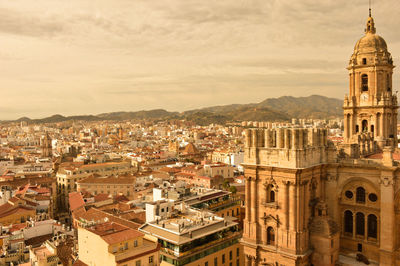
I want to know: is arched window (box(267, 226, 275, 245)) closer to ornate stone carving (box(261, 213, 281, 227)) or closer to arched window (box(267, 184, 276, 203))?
ornate stone carving (box(261, 213, 281, 227))

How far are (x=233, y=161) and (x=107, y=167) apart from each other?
40.0m

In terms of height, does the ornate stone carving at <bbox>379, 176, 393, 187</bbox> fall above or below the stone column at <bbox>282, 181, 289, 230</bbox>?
above

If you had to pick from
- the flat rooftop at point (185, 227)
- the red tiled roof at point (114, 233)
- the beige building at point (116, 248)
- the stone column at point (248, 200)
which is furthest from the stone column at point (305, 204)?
the red tiled roof at point (114, 233)

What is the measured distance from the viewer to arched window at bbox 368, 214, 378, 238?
91.2 ft

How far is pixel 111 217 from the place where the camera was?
42.6m

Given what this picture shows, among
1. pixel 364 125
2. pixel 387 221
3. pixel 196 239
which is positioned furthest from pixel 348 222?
pixel 196 239

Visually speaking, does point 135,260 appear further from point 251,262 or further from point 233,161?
point 233,161

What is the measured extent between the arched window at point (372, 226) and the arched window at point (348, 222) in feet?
4.58

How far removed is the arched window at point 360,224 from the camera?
1124 inches

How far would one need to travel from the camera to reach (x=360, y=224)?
28703 millimetres

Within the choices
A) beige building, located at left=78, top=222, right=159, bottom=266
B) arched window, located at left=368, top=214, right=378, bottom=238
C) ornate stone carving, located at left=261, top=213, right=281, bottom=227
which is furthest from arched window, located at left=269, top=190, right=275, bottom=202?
beige building, located at left=78, top=222, right=159, bottom=266

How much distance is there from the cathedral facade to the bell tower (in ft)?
18.4

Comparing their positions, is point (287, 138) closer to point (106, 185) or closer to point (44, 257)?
point (44, 257)

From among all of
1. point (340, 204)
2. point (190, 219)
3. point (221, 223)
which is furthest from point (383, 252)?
point (190, 219)
